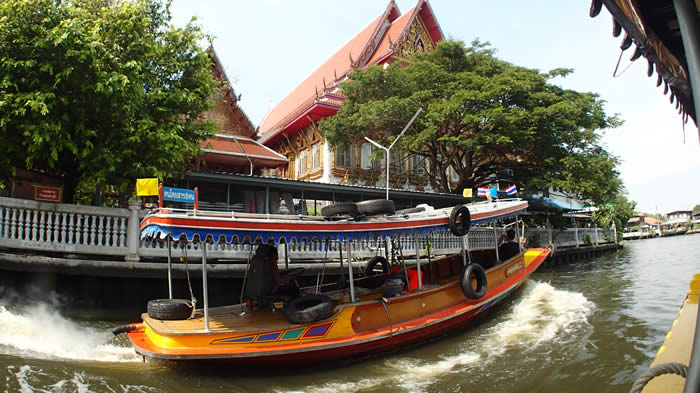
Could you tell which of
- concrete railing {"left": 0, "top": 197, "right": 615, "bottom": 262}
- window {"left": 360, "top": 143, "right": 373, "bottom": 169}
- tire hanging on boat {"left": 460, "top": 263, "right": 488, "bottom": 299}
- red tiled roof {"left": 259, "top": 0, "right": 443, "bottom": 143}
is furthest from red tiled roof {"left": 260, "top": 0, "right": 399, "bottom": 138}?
tire hanging on boat {"left": 460, "top": 263, "right": 488, "bottom": 299}

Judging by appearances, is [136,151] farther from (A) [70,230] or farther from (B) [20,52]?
(B) [20,52]

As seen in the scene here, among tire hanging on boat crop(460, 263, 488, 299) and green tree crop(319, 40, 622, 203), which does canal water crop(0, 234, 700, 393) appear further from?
green tree crop(319, 40, 622, 203)

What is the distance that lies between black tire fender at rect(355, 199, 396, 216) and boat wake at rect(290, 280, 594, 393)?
235 cm

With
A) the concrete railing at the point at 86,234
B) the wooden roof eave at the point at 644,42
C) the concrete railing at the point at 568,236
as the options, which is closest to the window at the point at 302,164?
the concrete railing at the point at 86,234

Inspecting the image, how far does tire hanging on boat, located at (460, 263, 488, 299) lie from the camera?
788 cm

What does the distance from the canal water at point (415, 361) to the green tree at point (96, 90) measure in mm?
2954

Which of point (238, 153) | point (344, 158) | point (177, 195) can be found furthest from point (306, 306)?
point (344, 158)

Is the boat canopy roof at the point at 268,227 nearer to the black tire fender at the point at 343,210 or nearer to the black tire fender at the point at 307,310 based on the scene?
the black tire fender at the point at 343,210

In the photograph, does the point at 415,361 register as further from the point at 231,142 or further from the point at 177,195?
→ the point at 231,142

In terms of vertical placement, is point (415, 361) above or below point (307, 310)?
below

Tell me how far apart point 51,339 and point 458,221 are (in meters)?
7.03

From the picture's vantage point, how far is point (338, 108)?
20.4m

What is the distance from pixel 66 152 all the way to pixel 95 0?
5060 millimetres

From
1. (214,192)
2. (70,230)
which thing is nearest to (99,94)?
(70,230)
